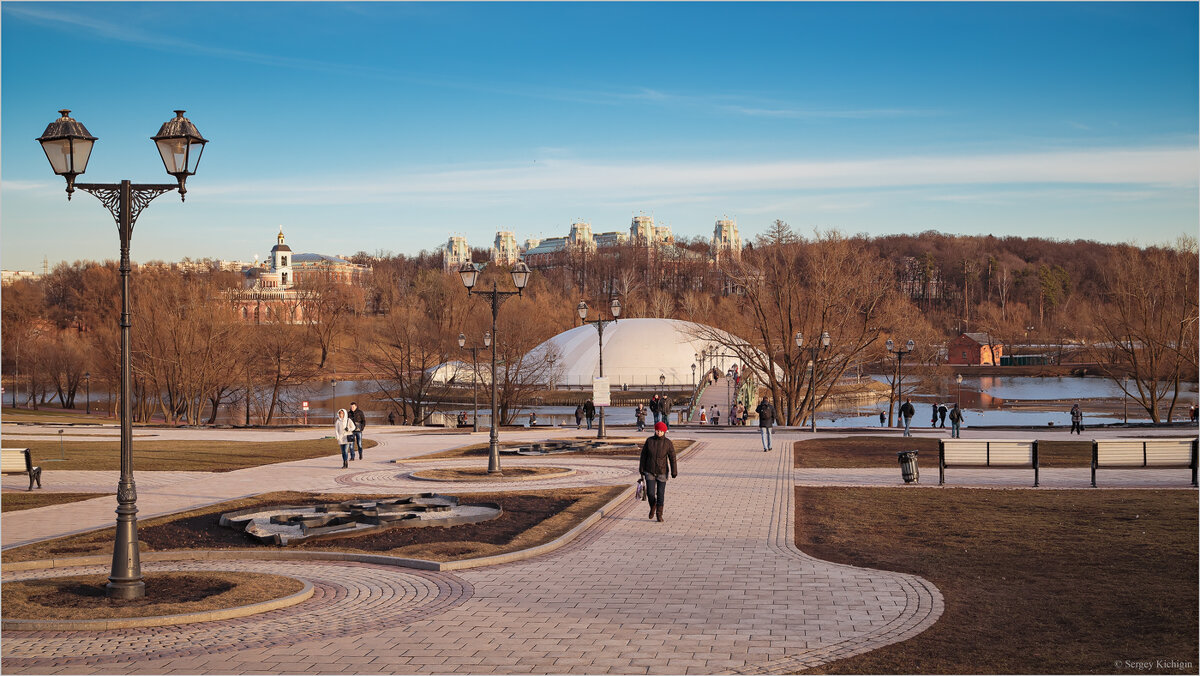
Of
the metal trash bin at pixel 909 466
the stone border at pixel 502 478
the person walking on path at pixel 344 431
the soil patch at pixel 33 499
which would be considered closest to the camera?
the soil patch at pixel 33 499

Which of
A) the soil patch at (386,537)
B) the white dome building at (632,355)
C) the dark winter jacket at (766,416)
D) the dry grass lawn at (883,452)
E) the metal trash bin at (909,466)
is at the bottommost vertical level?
the dry grass lawn at (883,452)

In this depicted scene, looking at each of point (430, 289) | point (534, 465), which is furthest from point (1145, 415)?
point (430, 289)

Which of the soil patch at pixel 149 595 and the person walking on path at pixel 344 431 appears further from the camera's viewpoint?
the person walking on path at pixel 344 431

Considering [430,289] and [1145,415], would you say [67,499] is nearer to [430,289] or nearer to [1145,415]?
[1145,415]

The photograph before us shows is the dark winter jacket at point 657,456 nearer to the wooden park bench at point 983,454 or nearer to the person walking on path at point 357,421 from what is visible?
the wooden park bench at point 983,454

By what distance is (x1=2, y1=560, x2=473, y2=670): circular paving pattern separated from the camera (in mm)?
7488

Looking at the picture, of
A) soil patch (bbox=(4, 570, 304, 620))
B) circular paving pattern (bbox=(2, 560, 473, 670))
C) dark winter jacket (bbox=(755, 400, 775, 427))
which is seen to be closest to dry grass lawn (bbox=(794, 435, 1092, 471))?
dark winter jacket (bbox=(755, 400, 775, 427))

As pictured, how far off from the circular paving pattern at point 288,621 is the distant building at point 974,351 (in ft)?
343

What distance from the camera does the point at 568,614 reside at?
849cm

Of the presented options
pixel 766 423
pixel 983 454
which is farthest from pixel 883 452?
pixel 983 454

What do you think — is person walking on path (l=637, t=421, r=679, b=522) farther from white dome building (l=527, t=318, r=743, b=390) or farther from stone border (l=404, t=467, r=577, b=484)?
white dome building (l=527, t=318, r=743, b=390)

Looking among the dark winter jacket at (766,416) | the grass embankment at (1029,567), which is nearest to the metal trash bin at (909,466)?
the grass embankment at (1029,567)

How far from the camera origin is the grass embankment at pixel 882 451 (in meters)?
22.2

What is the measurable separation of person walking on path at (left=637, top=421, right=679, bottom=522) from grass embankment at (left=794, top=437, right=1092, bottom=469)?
8.99 metres
